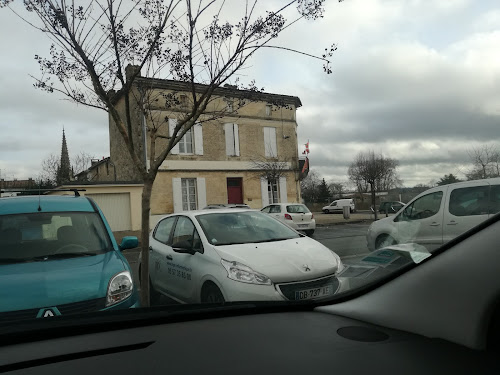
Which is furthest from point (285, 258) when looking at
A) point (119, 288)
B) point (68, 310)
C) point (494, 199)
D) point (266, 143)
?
point (266, 143)

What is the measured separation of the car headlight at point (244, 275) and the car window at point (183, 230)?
1053 millimetres

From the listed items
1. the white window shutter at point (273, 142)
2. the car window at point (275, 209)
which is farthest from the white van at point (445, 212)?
the white window shutter at point (273, 142)

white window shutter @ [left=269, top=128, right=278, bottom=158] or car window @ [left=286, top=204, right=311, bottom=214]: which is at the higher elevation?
white window shutter @ [left=269, top=128, right=278, bottom=158]

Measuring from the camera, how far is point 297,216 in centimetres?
1530

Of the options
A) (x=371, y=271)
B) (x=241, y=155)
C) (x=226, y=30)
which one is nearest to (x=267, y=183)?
(x=241, y=155)

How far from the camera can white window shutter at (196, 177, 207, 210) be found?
22453 mm

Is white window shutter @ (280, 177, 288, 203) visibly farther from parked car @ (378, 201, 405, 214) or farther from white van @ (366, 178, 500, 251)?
white van @ (366, 178, 500, 251)

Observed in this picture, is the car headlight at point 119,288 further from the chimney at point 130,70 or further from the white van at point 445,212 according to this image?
the chimney at point 130,70

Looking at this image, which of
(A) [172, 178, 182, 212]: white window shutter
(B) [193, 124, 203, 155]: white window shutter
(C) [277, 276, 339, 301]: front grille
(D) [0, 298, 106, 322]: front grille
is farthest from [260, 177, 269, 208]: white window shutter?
(D) [0, 298, 106, 322]: front grille

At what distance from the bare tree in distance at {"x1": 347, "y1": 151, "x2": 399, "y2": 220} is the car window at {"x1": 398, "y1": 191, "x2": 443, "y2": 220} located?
0.84 feet

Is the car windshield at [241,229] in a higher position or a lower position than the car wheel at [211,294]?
higher

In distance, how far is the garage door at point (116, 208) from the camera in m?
19.4

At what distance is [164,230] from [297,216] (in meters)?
9.60

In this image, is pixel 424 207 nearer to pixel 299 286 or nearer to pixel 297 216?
pixel 299 286
